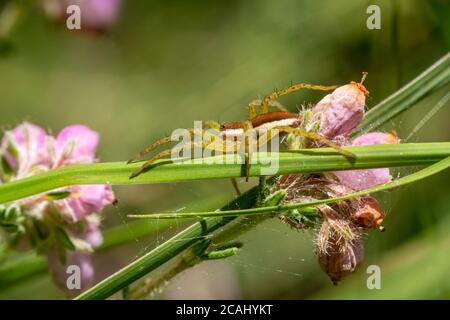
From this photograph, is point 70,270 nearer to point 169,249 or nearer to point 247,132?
point 169,249

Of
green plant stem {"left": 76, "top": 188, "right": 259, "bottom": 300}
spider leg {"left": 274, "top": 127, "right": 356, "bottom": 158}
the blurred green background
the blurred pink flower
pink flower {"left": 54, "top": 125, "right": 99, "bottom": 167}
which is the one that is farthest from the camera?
the blurred pink flower

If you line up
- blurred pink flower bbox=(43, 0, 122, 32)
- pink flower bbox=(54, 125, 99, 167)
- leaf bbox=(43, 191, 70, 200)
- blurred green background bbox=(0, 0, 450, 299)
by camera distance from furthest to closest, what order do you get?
blurred pink flower bbox=(43, 0, 122, 32) → blurred green background bbox=(0, 0, 450, 299) → pink flower bbox=(54, 125, 99, 167) → leaf bbox=(43, 191, 70, 200)

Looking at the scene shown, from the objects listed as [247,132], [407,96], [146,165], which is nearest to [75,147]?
[146,165]

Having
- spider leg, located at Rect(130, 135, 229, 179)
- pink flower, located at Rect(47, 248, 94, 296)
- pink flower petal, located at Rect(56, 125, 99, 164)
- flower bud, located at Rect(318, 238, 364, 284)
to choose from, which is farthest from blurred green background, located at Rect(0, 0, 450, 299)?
spider leg, located at Rect(130, 135, 229, 179)

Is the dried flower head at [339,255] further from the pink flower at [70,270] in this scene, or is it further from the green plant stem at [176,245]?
the pink flower at [70,270]

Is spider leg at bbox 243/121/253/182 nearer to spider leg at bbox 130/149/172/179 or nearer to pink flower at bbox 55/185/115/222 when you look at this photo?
spider leg at bbox 130/149/172/179

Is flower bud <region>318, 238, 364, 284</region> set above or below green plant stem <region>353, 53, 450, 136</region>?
below

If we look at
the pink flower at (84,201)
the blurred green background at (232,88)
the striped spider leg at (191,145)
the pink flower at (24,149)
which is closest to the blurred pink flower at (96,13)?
the blurred green background at (232,88)
